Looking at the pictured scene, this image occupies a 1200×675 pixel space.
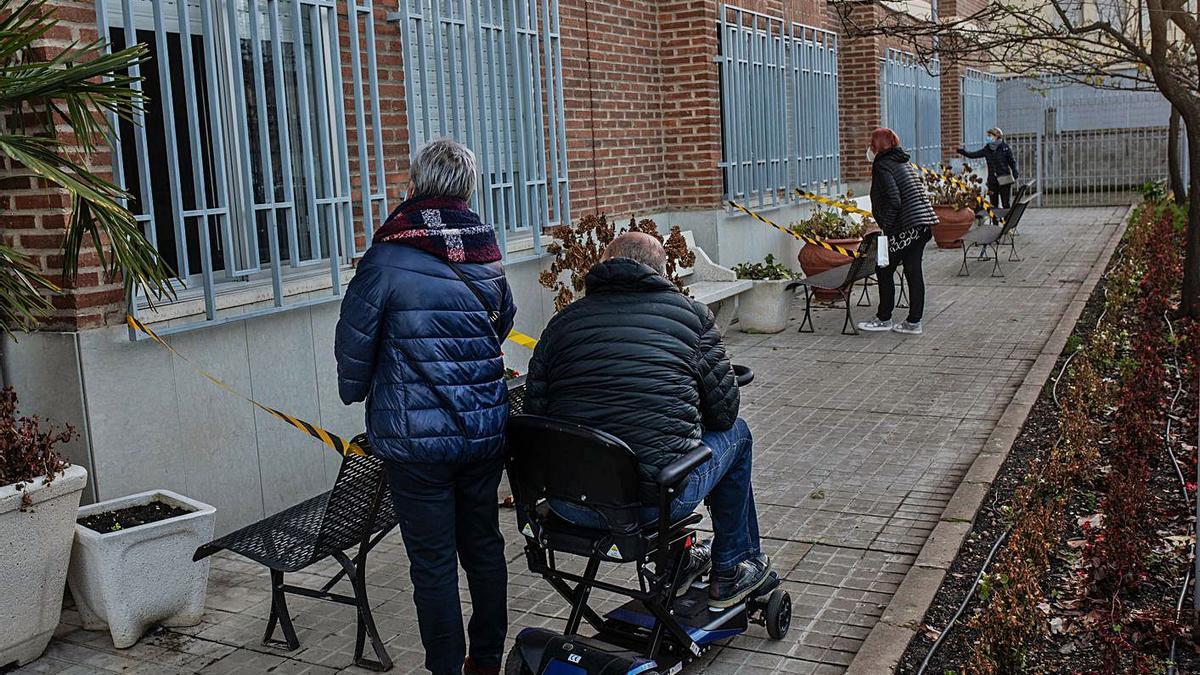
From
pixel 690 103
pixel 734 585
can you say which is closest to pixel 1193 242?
pixel 690 103

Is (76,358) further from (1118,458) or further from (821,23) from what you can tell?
(821,23)

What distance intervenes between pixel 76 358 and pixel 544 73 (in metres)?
5.23

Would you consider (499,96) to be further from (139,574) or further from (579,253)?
(139,574)

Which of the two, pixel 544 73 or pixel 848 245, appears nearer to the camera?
pixel 544 73

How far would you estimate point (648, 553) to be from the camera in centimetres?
427

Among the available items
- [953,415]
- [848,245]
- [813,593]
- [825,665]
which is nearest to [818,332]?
[848,245]

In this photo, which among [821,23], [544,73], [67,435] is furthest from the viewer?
[821,23]

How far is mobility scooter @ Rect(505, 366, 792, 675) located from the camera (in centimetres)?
413

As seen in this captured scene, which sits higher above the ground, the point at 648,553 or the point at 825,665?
the point at 648,553

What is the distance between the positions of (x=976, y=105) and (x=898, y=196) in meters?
16.3

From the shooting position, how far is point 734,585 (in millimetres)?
4781

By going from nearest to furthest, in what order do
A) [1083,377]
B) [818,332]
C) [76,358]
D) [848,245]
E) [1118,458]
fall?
[76,358]
[1118,458]
[1083,377]
[818,332]
[848,245]

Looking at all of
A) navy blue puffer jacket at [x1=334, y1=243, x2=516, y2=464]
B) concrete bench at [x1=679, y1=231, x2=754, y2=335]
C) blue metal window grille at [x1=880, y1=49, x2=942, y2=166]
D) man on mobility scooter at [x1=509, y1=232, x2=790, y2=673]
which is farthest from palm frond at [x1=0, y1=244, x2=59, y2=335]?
blue metal window grille at [x1=880, y1=49, x2=942, y2=166]

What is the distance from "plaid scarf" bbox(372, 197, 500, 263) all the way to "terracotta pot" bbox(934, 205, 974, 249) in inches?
608
